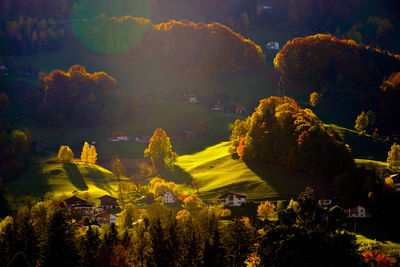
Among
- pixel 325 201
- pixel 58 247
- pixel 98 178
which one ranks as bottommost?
pixel 98 178

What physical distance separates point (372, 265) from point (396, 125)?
104m

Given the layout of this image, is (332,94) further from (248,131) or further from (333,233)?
(333,233)

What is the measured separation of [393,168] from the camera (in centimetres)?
12281

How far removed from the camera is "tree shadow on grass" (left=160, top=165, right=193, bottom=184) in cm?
14088

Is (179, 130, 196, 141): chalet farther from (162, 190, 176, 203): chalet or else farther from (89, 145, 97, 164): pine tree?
(162, 190, 176, 203): chalet

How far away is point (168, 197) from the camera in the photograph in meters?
127

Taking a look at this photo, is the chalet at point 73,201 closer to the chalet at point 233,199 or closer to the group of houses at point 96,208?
the group of houses at point 96,208

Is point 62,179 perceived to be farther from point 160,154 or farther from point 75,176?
point 160,154

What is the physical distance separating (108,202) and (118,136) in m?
68.1

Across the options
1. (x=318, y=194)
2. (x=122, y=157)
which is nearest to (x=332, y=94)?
(x=122, y=157)

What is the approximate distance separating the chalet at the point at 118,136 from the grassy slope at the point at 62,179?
2839cm

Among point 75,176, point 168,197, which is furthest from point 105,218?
point 75,176

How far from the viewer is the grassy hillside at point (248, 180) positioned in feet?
391

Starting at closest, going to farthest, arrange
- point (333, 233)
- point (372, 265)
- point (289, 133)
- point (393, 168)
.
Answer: point (333, 233) < point (372, 265) < point (393, 168) < point (289, 133)
